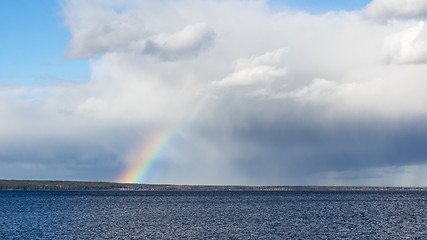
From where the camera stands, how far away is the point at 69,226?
77.9 m

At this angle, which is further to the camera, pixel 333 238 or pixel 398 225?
pixel 398 225

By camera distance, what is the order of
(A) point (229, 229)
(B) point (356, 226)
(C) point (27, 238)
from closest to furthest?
(C) point (27, 238), (A) point (229, 229), (B) point (356, 226)

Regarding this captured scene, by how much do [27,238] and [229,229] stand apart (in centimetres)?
2984

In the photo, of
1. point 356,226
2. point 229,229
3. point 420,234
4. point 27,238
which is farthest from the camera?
point 356,226

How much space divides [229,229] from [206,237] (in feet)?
33.4

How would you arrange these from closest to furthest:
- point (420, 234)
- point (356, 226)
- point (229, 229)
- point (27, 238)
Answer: point (27, 238)
point (420, 234)
point (229, 229)
point (356, 226)

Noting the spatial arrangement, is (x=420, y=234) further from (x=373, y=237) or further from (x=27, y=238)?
(x=27, y=238)

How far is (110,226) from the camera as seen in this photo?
3054 inches

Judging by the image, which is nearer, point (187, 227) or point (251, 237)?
point (251, 237)

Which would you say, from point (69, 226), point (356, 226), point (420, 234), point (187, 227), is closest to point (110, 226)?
point (69, 226)

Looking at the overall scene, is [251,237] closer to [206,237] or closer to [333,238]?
[206,237]

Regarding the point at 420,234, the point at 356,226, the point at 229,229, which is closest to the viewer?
the point at 420,234

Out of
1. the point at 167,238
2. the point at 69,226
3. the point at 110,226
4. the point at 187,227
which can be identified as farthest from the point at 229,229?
the point at 69,226

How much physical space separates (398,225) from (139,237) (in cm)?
4593
